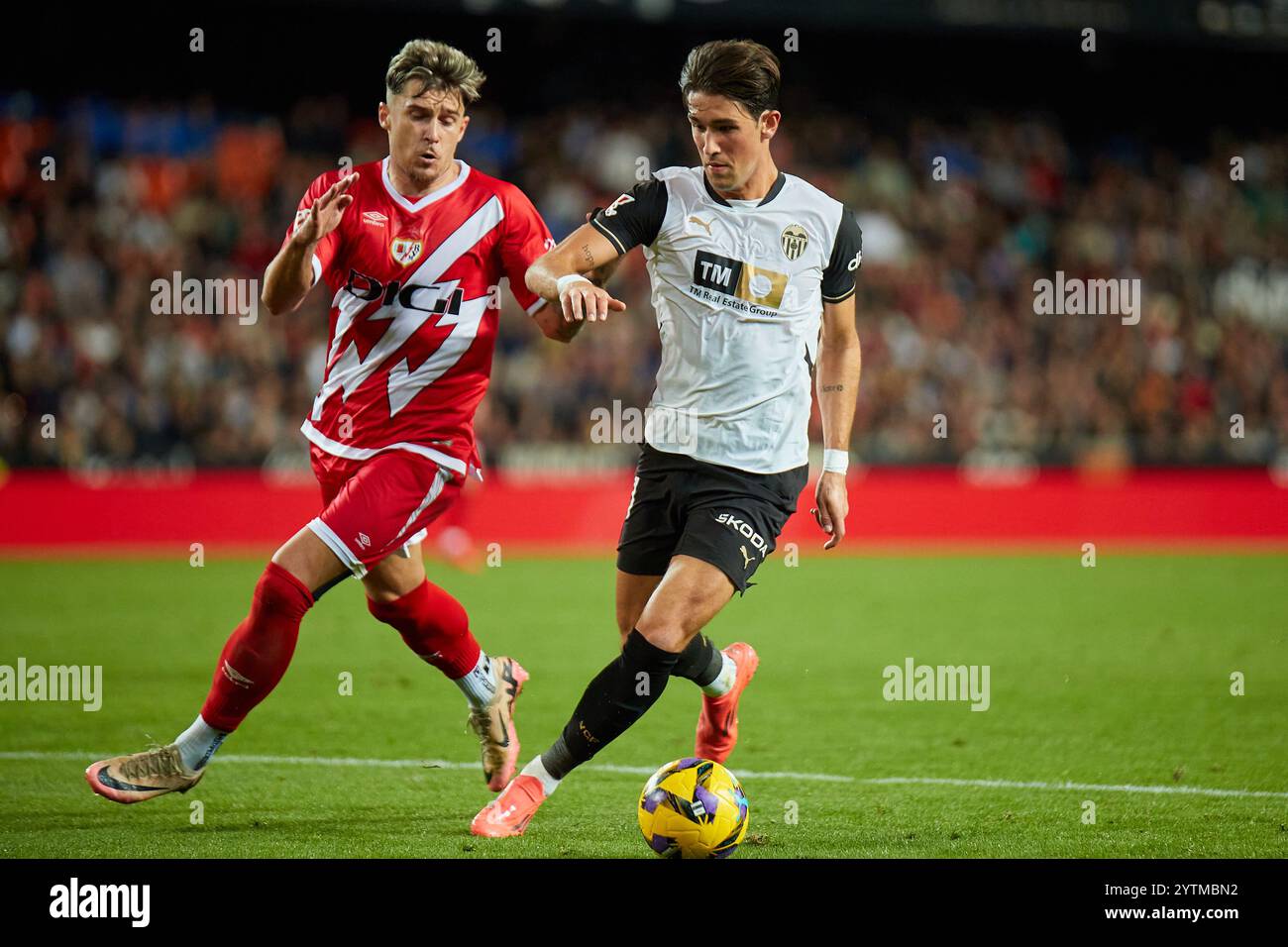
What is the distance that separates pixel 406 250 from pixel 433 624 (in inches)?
57.7

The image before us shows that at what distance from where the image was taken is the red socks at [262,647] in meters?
5.39

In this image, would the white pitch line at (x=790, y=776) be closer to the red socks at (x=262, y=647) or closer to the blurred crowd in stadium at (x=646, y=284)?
the red socks at (x=262, y=647)

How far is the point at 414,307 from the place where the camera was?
573 cm

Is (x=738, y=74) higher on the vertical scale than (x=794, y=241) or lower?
higher

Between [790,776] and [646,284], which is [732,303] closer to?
[790,776]

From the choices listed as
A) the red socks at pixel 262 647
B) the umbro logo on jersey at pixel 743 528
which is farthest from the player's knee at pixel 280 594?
the umbro logo on jersey at pixel 743 528

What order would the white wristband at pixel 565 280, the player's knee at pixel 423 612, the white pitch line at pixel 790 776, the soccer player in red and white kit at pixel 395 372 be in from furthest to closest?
the white pitch line at pixel 790 776, the player's knee at pixel 423 612, the soccer player in red and white kit at pixel 395 372, the white wristband at pixel 565 280

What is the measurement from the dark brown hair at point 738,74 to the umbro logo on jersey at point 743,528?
4.52ft

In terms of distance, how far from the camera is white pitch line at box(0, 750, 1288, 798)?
6.06m

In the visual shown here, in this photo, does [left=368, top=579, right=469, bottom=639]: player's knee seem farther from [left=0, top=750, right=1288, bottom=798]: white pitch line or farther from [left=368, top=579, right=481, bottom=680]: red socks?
[left=0, top=750, right=1288, bottom=798]: white pitch line

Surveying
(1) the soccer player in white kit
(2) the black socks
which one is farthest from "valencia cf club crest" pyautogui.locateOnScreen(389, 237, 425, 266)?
(2) the black socks

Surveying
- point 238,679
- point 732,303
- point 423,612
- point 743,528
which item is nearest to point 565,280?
point 732,303

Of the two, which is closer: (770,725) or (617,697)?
(617,697)
